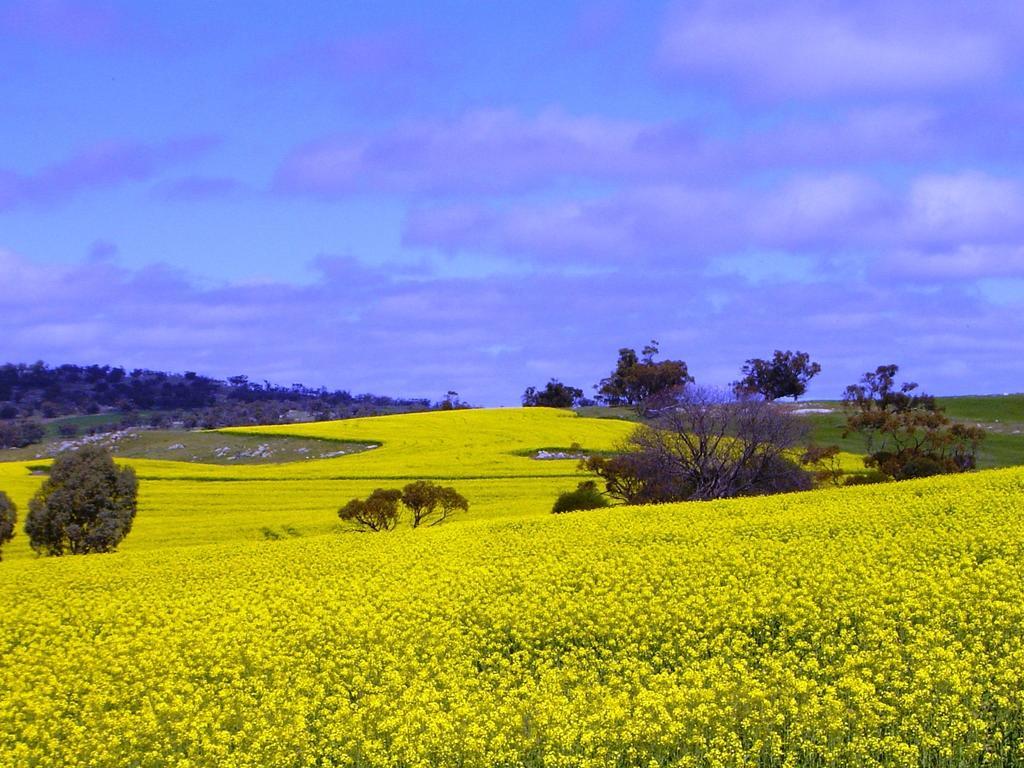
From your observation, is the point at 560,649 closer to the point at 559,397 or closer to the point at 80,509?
the point at 80,509

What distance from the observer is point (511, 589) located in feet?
58.6

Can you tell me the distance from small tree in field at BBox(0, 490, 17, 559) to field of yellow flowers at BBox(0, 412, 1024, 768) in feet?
31.9

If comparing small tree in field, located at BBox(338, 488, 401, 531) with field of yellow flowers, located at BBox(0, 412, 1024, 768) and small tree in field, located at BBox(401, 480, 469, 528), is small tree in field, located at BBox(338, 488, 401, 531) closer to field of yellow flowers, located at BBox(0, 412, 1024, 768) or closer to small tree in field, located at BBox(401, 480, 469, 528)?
small tree in field, located at BBox(401, 480, 469, 528)

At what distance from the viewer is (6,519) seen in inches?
1344

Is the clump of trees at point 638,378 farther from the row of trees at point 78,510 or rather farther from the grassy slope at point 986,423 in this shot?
the row of trees at point 78,510

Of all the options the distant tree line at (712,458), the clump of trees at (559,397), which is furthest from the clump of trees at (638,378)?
the distant tree line at (712,458)

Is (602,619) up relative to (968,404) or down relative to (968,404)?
down

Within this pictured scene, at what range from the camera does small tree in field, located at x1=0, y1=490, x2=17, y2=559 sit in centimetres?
3400

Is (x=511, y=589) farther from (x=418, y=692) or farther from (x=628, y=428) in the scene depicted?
(x=628, y=428)

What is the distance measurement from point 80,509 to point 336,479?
19317 mm

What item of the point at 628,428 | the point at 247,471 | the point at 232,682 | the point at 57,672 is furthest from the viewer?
the point at 628,428

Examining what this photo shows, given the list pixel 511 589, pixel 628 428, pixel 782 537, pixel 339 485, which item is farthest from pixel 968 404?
pixel 511 589

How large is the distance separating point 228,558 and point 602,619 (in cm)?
1382

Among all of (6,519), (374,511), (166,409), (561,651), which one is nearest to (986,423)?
(374,511)
